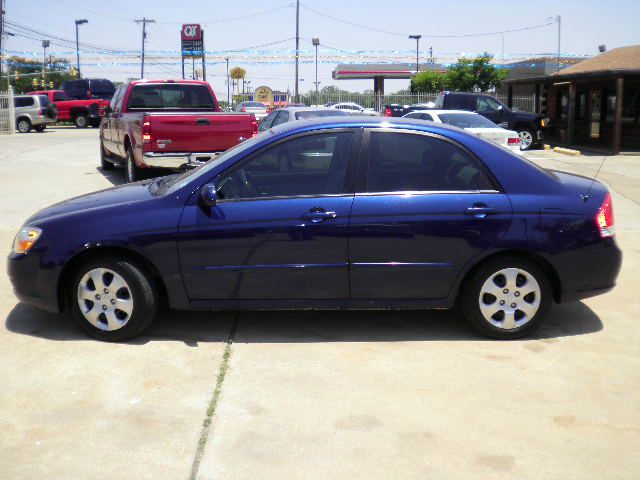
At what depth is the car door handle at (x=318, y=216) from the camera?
536 centimetres

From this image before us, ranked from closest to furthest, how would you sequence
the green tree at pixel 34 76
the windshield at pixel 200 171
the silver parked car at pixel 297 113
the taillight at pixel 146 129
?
the windshield at pixel 200 171 → the taillight at pixel 146 129 → the silver parked car at pixel 297 113 → the green tree at pixel 34 76

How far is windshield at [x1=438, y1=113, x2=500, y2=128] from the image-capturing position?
1759 cm

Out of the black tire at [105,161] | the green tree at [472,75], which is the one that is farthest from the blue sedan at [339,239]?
the green tree at [472,75]

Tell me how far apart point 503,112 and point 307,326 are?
63.5ft

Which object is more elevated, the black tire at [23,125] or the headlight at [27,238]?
the black tire at [23,125]

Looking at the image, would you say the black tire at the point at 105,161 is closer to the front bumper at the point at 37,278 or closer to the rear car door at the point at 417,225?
the front bumper at the point at 37,278

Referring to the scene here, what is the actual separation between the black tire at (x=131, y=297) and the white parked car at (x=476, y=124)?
486 inches

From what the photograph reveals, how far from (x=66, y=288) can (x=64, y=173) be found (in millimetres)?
11136

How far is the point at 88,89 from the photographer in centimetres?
3862

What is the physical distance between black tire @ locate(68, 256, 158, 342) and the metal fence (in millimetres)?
29092

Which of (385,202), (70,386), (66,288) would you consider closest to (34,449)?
(70,386)

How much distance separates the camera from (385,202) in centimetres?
541

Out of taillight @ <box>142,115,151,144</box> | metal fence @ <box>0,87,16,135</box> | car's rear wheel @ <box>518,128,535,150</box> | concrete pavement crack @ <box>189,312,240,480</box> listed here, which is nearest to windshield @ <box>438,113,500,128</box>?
car's rear wheel @ <box>518,128,535,150</box>

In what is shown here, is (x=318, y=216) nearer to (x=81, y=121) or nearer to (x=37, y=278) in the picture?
(x=37, y=278)
